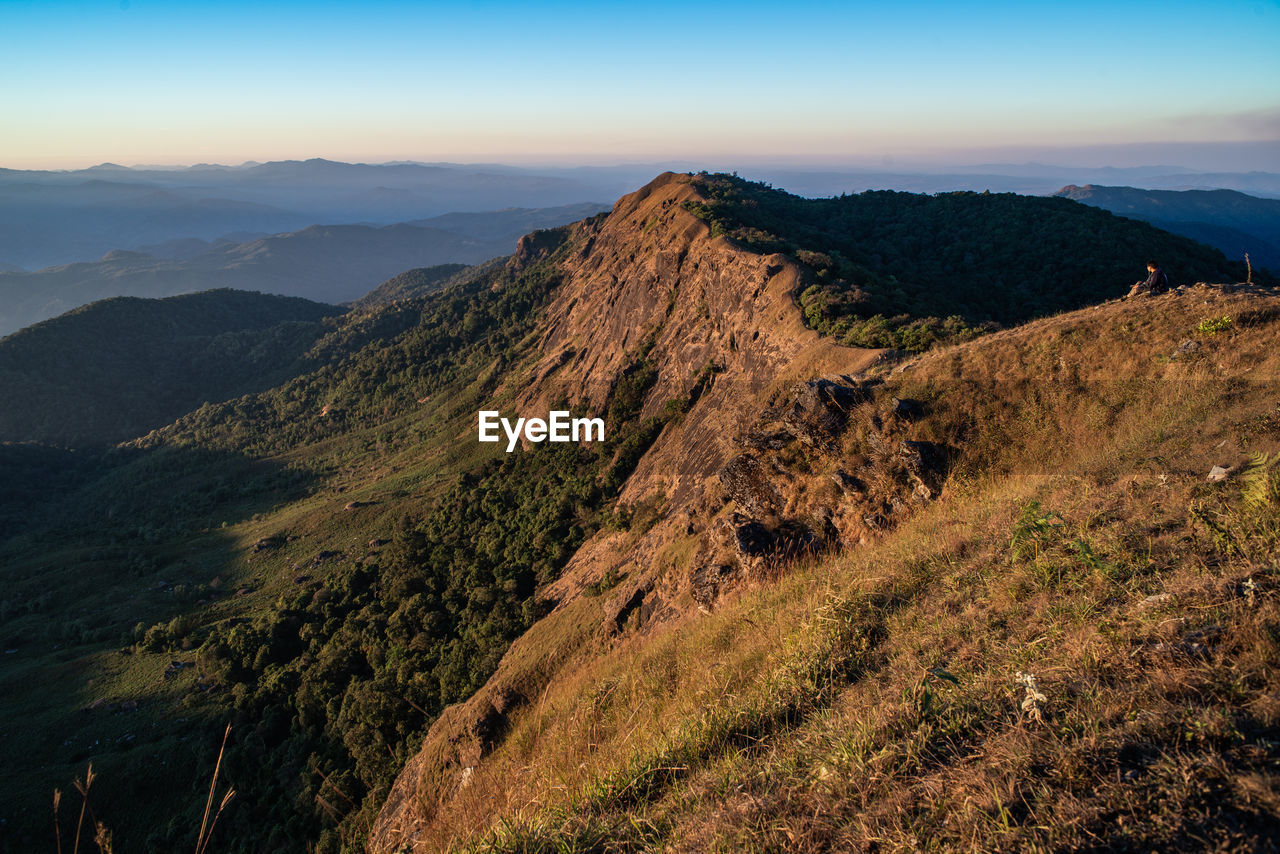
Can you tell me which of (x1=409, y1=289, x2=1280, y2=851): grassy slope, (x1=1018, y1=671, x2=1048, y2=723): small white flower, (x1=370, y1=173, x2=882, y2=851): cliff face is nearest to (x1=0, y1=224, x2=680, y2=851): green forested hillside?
(x1=370, y1=173, x2=882, y2=851): cliff face

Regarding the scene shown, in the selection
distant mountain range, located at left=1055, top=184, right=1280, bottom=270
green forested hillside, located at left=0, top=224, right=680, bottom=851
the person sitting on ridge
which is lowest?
green forested hillside, located at left=0, top=224, right=680, bottom=851

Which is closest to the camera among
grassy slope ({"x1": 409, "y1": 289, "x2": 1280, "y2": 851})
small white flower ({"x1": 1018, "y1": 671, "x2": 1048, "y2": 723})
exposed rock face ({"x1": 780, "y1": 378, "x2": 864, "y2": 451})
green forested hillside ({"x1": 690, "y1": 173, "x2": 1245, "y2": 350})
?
grassy slope ({"x1": 409, "y1": 289, "x2": 1280, "y2": 851})

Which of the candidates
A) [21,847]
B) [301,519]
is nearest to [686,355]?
[21,847]

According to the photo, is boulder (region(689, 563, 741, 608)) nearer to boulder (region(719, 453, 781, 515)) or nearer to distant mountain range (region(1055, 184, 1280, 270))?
boulder (region(719, 453, 781, 515))

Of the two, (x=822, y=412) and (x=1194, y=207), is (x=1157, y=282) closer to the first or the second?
(x=822, y=412)

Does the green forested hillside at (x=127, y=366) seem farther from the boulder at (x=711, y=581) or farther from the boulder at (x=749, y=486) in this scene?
the boulder at (x=711, y=581)

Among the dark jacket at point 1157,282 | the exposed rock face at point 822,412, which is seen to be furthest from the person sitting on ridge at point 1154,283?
the exposed rock face at point 822,412

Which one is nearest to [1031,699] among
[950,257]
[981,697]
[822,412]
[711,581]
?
[981,697]
